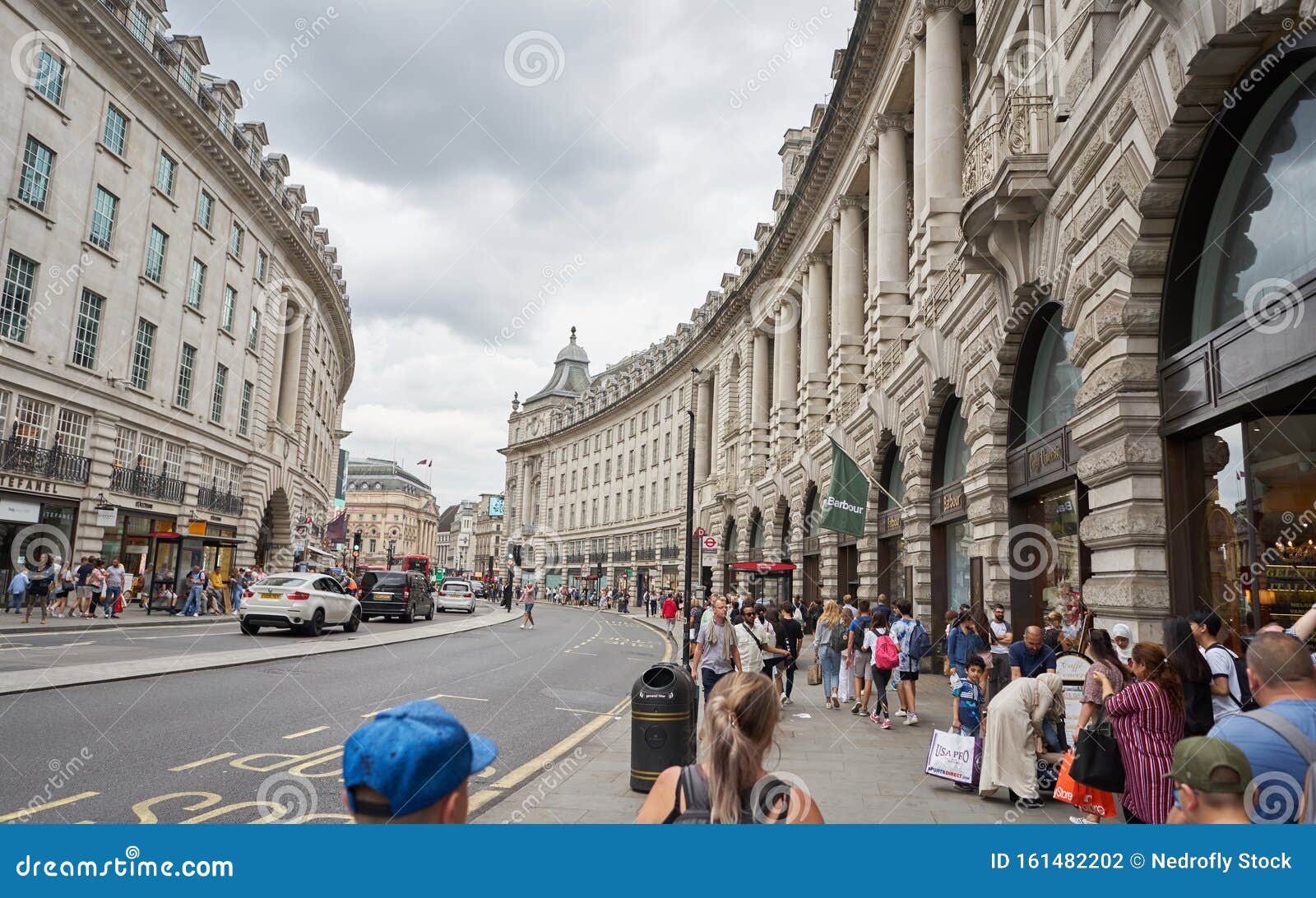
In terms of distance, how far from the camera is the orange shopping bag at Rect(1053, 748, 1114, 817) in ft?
22.7

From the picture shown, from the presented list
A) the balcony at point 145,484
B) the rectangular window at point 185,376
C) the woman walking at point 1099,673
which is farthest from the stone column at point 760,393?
the woman walking at point 1099,673

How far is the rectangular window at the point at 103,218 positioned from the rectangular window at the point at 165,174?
8.44ft

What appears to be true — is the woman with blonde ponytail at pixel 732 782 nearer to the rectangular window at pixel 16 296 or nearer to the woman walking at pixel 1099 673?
the woman walking at pixel 1099 673

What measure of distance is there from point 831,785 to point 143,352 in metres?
30.7

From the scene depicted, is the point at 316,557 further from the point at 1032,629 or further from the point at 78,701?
the point at 1032,629

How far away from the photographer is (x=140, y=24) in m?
29.4

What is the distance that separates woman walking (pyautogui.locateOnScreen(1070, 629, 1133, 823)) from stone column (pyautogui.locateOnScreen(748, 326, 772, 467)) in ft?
115

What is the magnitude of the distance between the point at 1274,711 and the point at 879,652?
8610mm

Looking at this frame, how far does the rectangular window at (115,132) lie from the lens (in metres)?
27.9

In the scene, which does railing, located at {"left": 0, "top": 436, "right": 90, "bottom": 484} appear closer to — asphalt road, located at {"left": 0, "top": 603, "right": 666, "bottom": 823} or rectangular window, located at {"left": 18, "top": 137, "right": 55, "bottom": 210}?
rectangular window, located at {"left": 18, "top": 137, "right": 55, "bottom": 210}

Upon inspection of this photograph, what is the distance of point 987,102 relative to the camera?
15008 millimetres

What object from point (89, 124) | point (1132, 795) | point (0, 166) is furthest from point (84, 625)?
point (1132, 795)

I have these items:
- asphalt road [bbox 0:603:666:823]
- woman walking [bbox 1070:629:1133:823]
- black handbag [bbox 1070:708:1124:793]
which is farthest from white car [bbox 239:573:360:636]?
black handbag [bbox 1070:708:1124:793]

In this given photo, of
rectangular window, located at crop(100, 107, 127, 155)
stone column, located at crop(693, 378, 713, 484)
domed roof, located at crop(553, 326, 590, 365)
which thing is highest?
domed roof, located at crop(553, 326, 590, 365)
